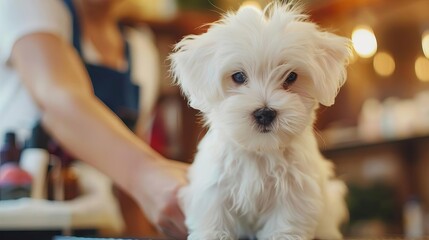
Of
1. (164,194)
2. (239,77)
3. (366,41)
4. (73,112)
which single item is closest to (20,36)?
(73,112)

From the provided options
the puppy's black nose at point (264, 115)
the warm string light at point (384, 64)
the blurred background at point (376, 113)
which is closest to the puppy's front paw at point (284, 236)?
the puppy's black nose at point (264, 115)

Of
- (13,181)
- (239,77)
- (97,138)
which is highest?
(239,77)

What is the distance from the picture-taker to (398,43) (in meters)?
2.16

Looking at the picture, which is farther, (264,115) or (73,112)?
(73,112)

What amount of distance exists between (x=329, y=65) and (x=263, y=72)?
0.29 feet

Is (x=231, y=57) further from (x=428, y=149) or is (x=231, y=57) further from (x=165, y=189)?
(x=428, y=149)

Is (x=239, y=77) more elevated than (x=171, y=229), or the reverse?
(x=239, y=77)

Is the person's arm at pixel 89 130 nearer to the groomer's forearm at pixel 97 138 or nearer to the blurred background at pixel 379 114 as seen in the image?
the groomer's forearm at pixel 97 138

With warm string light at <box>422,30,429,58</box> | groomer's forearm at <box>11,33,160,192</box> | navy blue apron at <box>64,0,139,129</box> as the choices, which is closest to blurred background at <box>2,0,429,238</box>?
warm string light at <box>422,30,429,58</box>

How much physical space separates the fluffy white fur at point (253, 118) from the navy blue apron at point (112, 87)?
2.08ft

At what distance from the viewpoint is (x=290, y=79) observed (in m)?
0.58

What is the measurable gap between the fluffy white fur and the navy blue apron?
635 millimetres

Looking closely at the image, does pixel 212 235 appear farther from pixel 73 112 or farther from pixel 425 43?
pixel 425 43

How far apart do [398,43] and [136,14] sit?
40.3 inches
